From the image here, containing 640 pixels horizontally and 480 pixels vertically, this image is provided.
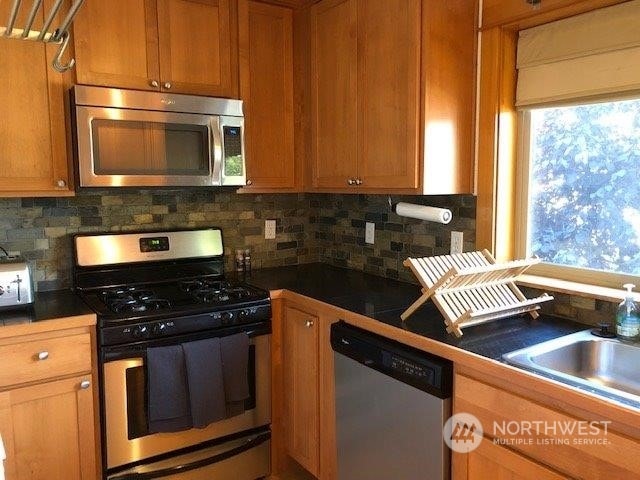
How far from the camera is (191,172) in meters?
2.37

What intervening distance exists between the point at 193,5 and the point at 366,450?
2.04m

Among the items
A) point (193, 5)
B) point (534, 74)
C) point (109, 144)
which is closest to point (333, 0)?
point (193, 5)

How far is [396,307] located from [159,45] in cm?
153

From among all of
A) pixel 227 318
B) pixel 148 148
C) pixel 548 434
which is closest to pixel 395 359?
pixel 548 434

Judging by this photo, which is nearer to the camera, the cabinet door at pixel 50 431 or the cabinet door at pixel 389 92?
the cabinet door at pixel 50 431

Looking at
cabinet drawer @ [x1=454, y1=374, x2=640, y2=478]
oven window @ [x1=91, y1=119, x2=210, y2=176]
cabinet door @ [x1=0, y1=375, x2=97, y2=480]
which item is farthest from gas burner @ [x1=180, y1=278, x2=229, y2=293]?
cabinet drawer @ [x1=454, y1=374, x2=640, y2=478]

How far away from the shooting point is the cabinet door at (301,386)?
2.24m

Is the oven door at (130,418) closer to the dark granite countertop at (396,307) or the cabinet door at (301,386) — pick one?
the cabinet door at (301,386)

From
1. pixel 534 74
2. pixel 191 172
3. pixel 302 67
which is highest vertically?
pixel 302 67

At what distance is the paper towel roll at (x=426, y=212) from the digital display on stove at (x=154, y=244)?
1.16 meters

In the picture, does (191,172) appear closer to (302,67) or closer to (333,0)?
(302,67)

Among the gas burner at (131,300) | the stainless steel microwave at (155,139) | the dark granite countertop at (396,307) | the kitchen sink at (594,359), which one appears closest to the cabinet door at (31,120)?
the stainless steel microwave at (155,139)

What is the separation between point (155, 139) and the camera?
2.29 m

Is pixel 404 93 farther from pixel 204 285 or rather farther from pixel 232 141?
pixel 204 285
